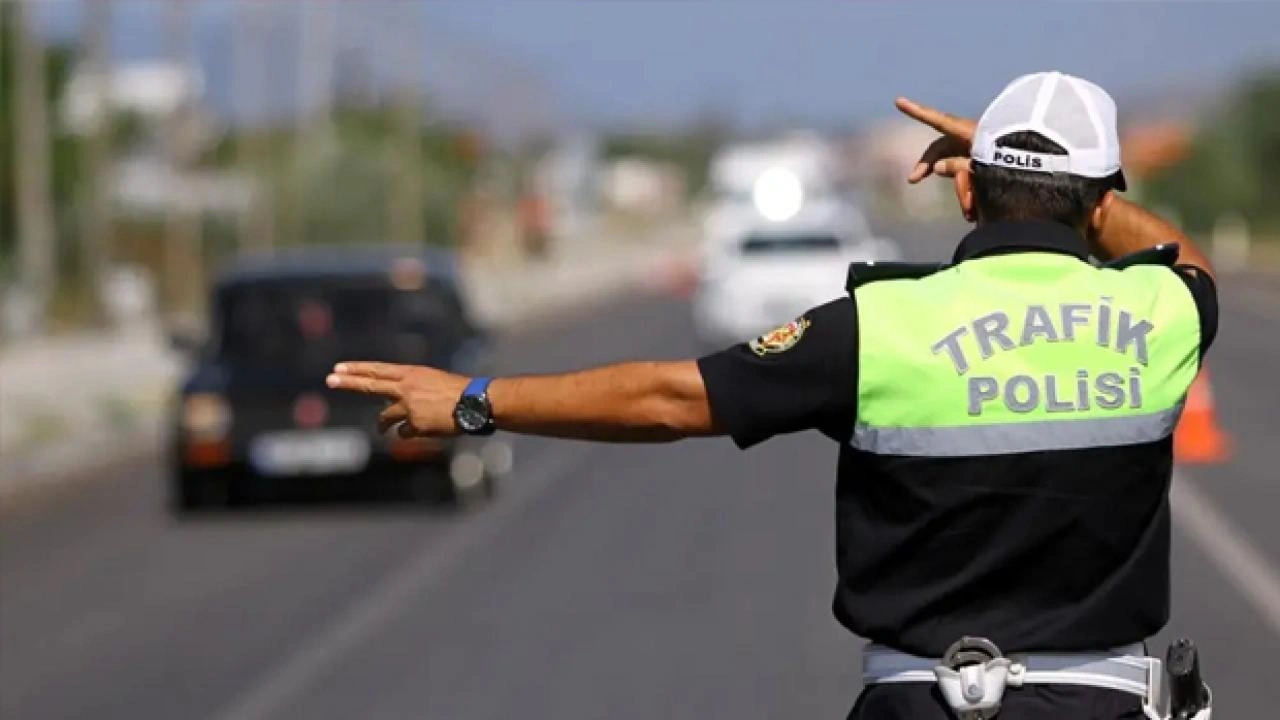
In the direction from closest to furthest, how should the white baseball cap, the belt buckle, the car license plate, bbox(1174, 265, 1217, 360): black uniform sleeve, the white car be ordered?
the belt buckle, the white baseball cap, bbox(1174, 265, 1217, 360): black uniform sleeve, the car license plate, the white car

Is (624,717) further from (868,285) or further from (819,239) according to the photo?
(819,239)

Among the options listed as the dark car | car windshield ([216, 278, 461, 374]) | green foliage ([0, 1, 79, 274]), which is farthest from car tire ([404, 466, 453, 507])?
green foliage ([0, 1, 79, 274])

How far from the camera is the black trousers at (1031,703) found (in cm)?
402

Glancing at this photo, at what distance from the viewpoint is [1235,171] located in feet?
330

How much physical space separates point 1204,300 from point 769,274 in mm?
33529

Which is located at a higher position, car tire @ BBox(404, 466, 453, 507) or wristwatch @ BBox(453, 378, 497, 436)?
wristwatch @ BBox(453, 378, 497, 436)

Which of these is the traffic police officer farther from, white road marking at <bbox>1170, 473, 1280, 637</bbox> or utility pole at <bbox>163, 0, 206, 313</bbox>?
utility pole at <bbox>163, 0, 206, 313</bbox>

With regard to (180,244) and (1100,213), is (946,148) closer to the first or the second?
(1100,213)

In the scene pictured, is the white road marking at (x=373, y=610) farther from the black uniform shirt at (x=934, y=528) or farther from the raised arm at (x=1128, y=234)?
the black uniform shirt at (x=934, y=528)

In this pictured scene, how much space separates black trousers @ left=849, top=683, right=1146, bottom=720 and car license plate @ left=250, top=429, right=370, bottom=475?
1314cm

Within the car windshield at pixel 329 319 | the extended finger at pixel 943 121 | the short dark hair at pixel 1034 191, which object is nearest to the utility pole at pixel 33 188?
the car windshield at pixel 329 319

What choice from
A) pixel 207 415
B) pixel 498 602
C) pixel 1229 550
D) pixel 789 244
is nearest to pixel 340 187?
pixel 789 244

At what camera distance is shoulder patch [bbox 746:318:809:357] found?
3.95m

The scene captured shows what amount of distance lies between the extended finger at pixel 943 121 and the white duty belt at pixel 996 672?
3.01ft
